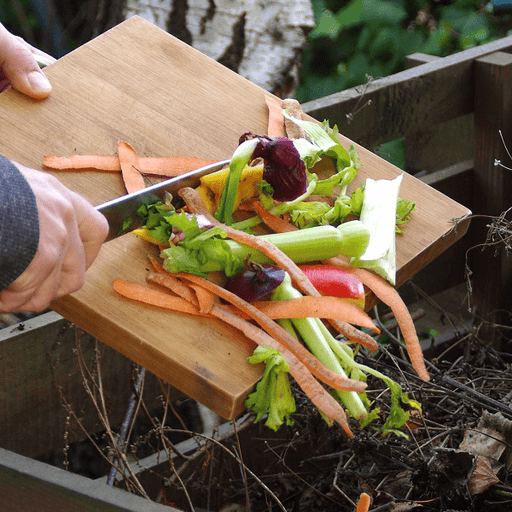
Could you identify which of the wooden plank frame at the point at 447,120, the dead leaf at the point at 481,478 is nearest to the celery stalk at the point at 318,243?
the dead leaf at the point at 481,478

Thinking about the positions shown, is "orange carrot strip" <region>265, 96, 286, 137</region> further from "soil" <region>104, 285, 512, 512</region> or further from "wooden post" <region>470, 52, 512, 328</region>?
"wooden post" <region>470, 52, 512, 328</region>

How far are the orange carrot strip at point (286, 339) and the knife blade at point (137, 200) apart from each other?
0.59 ft

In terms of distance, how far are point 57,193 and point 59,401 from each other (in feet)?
2.92

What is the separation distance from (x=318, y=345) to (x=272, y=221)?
34 cm

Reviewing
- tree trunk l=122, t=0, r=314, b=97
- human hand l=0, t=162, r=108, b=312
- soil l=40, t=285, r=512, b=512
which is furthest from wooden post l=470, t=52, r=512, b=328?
human hand l=0, t=162, r=108, b=312

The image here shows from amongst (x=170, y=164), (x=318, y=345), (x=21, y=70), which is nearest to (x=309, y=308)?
(x=318, y=345)

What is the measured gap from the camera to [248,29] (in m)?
2.82

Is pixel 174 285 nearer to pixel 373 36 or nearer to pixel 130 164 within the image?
pixel 130 164

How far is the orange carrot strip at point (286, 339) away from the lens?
134 centimetres

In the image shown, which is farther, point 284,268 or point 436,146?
point 436,146

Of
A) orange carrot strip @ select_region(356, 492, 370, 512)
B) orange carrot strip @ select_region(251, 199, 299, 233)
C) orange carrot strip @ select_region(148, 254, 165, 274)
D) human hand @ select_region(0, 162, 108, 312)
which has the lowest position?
orange carrot strip @ select_region(356, 492, 370, 512)

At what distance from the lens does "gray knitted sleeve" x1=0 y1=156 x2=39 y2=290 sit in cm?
115

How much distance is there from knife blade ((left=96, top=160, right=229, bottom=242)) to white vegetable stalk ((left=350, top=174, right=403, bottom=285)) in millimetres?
372

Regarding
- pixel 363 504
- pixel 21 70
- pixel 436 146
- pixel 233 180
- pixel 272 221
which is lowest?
pixel 436 146
